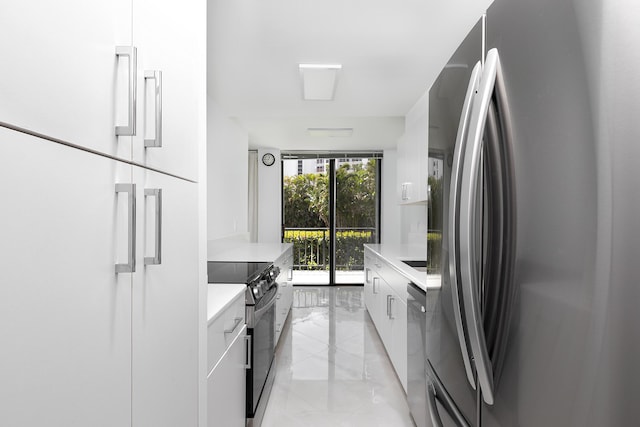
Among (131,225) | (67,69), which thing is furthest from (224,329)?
(67,69)

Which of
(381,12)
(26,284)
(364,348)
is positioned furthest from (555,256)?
(364,348)

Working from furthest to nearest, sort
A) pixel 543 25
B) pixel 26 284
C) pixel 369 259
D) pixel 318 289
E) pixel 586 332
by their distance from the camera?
pixel 318 289 → pixel 369 259 → pixel 543 25 → pixel 586 332 → pixel 26 284

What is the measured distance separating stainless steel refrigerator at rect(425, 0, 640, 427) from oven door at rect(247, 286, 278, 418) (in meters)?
1.22

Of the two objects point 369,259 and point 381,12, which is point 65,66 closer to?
point 381,12

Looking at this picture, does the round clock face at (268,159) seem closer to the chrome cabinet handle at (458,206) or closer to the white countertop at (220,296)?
the white countertop at (220,296)

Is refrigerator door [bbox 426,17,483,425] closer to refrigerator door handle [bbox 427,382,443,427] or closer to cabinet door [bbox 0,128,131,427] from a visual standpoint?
refrigerator door handle [bbox 427,382,443,427]

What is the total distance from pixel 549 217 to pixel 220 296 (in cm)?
132

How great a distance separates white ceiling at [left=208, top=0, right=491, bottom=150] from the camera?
1.93 m

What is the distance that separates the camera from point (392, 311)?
2.95m

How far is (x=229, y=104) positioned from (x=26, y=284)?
11.4 ft

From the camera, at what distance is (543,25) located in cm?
67

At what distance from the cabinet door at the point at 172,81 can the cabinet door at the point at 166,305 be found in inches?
2.3

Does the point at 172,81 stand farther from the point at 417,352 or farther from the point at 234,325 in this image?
the point at 417,352

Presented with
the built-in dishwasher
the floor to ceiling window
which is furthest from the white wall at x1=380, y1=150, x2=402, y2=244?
the built-in dishwasher
